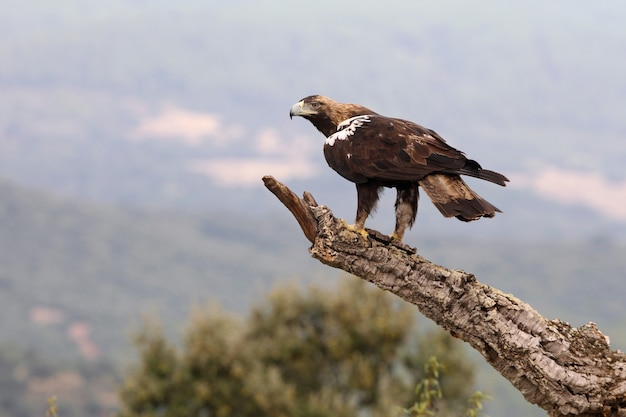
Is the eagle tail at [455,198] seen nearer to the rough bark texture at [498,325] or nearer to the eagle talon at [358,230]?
the rough bark texture at [498,325]

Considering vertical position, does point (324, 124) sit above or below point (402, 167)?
above

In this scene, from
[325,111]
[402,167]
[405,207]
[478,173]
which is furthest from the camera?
[325,111]

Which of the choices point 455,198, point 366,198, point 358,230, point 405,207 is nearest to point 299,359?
point 405,207

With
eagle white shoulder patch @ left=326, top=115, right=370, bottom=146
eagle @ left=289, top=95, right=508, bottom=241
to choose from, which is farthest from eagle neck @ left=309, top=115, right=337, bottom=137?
eagle white shoulder patch @ left=326, top=115, right=370, bottom=146

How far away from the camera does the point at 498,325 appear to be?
27.8 feet

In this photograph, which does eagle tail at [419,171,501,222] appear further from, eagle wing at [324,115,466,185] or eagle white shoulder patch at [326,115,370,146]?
eagle white shoulder patch at [326,115,370,146]

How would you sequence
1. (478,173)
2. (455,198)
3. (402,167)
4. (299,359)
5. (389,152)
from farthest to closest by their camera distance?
(299,359)
(389,152)
(402,167)
(478,173)
(455,198)

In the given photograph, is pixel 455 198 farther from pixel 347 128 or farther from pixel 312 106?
pixel 312 106

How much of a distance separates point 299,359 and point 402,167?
2324 centimetres

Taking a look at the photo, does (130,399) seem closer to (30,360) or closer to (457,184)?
(457,184)

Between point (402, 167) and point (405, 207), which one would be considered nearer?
point (402, 167)

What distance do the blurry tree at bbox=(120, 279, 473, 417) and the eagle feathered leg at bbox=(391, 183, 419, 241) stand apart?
19537 millimetres

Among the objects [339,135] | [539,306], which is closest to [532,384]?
[339,135]

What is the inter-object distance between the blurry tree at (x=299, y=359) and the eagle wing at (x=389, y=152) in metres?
20.0
